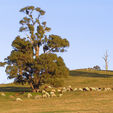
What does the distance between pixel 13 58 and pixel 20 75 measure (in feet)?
8.36

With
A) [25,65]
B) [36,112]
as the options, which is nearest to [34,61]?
[25,65]

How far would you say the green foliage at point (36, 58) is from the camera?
4103 cm

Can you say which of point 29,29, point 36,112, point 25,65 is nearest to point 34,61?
point 25,65

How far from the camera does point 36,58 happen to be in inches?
1635

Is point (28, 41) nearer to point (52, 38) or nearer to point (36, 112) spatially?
point (52, 38)

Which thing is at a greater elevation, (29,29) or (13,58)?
(29,29)

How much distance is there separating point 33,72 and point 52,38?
535 cm

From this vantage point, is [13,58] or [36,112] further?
[13,58]

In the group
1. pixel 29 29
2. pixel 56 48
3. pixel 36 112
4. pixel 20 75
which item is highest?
pixel 29 29

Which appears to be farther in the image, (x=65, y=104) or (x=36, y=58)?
(x=36, y=58)

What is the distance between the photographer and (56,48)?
4316 cm

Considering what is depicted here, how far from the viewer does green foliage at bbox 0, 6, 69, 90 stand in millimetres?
41031

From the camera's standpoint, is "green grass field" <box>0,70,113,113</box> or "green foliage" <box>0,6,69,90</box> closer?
"green grass field" <box>0,70,113,113</box>

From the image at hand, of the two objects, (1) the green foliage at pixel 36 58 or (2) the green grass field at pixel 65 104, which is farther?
(1) the green foliage at pixel 36 58
